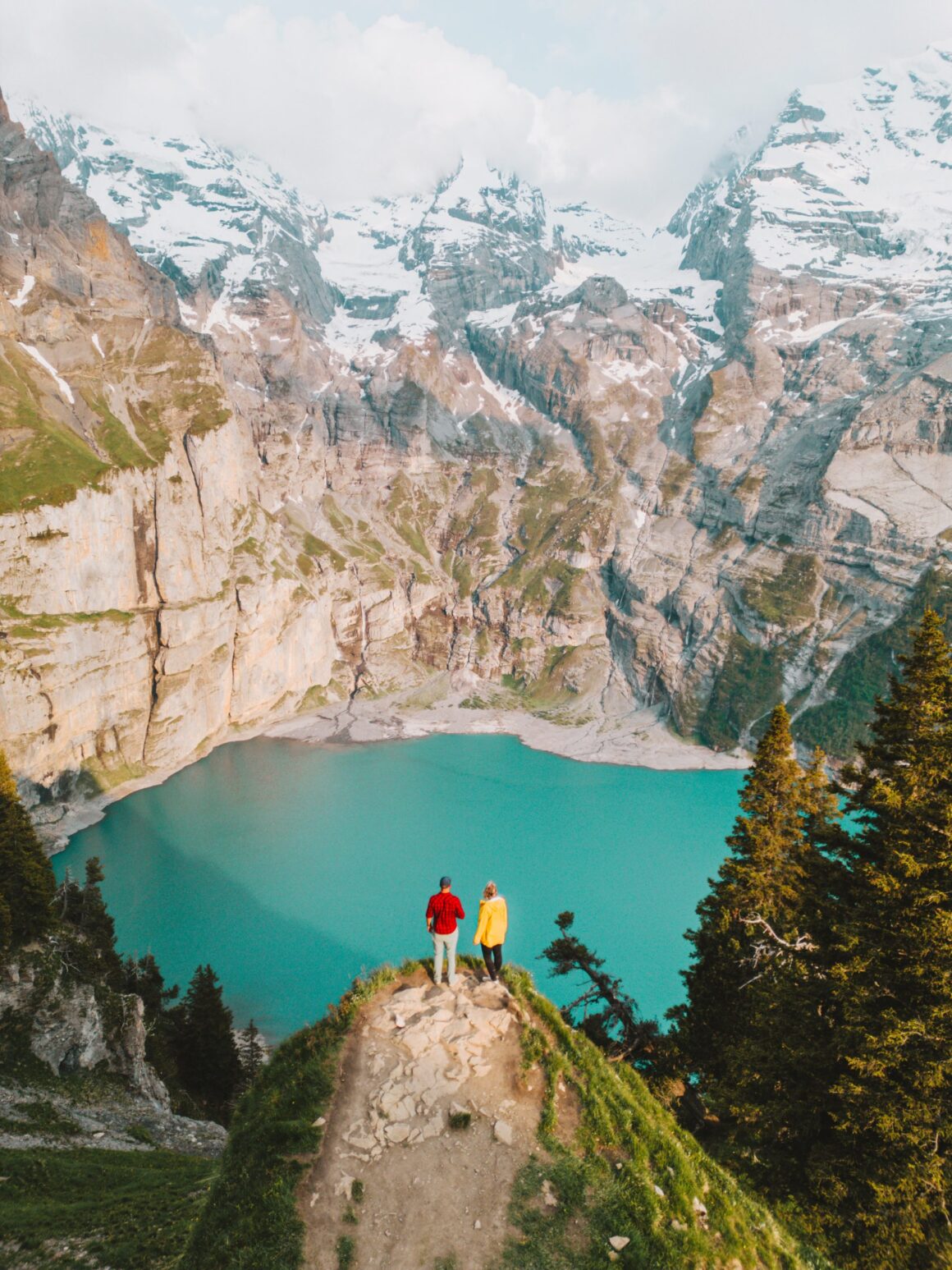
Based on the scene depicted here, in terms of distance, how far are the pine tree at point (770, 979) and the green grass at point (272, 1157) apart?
8347mm

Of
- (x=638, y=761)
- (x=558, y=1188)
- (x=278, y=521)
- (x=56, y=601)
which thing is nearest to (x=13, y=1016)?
(x=558, y=1188)

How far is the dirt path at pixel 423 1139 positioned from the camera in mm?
8227

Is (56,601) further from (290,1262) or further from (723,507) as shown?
(723,507)

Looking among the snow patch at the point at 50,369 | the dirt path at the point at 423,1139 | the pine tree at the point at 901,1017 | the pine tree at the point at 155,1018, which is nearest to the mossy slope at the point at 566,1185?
the dirt path at the point at 423,1139

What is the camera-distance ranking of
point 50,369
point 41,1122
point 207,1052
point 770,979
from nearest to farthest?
point 770,979
point 41,1122
point 207,1052
point 50,369

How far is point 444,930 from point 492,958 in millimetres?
1896

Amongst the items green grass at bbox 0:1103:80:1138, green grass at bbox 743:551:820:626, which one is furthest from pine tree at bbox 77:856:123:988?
green grass at bbox 743:551:820:626

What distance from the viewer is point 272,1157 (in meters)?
9.37

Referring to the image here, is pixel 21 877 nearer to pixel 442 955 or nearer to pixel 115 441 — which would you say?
pixel 442 955

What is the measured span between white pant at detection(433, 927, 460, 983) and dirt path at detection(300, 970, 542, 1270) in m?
0.68

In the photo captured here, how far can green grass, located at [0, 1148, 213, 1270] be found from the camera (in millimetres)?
10969

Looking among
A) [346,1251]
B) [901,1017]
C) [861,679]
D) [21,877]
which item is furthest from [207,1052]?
[861,679]

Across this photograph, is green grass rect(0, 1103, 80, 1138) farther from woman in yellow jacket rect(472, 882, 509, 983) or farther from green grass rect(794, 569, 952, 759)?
green grass rect(794, 569, 952, 759)

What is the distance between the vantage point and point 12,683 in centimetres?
7875
